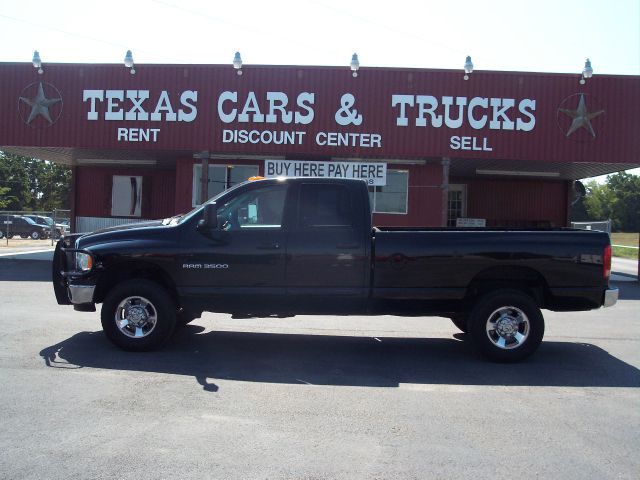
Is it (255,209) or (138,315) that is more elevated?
(255,209)

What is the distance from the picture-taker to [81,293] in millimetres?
6863

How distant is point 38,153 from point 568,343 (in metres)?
18.6

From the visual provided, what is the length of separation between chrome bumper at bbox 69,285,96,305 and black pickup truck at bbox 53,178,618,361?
0.5 inches

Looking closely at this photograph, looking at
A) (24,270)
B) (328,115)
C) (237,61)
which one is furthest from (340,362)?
(24,270)

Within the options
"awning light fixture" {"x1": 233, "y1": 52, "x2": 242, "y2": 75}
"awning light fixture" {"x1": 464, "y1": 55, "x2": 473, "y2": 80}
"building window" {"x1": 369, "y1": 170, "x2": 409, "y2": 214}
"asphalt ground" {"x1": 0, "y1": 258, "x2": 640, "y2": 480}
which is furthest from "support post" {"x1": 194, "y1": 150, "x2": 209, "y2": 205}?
"asphalt ground" {"x1": 0, "y1": 258, "x2": 640, "y2": 480}

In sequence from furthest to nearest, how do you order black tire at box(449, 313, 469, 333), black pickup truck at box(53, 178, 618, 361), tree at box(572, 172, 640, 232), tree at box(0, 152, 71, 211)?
tree at box(572, 172, 640, 232) → tree at box(0, 152, 71, 211) → black tire at box(449, 313, 469, 333) → black pickup truck at box(53, 178, 618, 361)

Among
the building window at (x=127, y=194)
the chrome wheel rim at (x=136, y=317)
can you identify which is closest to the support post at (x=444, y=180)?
the building window at (x=127, y=194)

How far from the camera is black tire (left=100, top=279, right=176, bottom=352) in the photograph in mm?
6855

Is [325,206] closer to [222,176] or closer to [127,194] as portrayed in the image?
[222,176]

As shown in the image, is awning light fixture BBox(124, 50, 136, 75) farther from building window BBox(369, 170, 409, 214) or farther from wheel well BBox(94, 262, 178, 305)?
wheel well BBox(94, 262, 178, 305)

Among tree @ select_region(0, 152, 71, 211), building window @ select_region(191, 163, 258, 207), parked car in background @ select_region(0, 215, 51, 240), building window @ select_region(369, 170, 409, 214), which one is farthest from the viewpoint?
tree @ select_region(0, 152, 71, 211)

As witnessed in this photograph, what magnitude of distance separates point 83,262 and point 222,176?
40.9ft

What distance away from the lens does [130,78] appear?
56.9ft

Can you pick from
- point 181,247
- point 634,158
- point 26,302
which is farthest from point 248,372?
point 634,158
